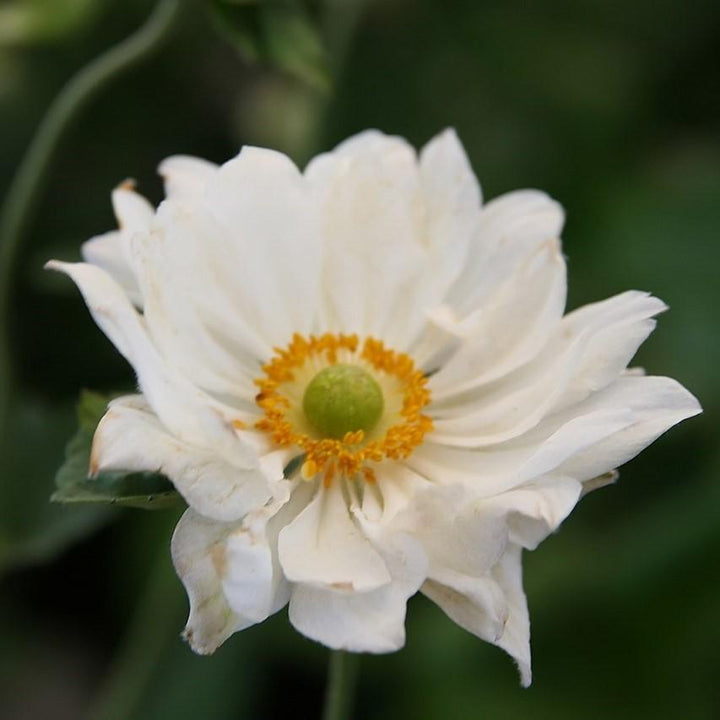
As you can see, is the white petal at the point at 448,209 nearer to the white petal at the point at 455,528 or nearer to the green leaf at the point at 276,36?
the green leaf at the point at 276,36

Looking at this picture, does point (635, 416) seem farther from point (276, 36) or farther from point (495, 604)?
point (276, 36)

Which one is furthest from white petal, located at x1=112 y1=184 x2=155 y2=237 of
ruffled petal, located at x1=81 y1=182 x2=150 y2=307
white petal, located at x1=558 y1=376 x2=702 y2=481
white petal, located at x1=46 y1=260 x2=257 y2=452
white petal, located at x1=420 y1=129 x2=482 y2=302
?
white petal, located at x1=558 y1=376 x2=702 y2=481

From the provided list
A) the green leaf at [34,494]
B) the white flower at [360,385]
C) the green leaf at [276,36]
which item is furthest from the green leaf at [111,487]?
the green leaf at [276,36]

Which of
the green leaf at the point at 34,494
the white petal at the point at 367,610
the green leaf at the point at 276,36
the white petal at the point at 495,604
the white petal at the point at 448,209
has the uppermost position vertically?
the green leaf at the point at 276,36

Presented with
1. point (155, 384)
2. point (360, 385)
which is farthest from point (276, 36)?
point (155, 384)

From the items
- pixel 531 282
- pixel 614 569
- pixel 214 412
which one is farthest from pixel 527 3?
pixel 214 412

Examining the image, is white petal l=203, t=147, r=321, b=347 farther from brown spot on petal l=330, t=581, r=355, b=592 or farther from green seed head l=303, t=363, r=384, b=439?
brown spot on petal l=330, t=581, r=355, b=592
